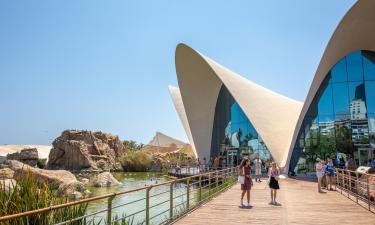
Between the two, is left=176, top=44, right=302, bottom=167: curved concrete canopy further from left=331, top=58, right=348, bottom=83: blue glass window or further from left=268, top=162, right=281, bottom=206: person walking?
left=268, top=162, right=281, bottom=206: person walking

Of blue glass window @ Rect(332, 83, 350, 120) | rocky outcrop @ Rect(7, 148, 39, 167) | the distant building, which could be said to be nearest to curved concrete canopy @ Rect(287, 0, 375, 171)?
the distant building

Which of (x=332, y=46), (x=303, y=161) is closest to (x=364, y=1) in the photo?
(x=332, y=46)

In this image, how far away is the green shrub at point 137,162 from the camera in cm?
4341

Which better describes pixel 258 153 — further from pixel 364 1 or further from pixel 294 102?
pixel 364 1

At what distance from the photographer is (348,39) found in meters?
19.3

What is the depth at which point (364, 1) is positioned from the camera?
15.5 metres

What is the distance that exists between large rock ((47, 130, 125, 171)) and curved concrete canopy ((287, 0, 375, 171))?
93.2 ft

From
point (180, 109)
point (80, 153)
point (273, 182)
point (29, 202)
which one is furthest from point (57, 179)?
point (80, 153)

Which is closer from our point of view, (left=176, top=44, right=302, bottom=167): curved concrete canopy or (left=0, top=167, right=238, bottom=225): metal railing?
(left=0, top=167, right=238, bottom=225): metal railing

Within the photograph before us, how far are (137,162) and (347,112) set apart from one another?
2772cm

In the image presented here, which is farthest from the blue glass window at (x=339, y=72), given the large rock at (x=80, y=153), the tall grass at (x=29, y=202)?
the large rock at (x=80, y=153)

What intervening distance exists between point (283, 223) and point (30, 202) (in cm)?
462

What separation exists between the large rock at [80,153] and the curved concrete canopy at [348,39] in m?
28.4

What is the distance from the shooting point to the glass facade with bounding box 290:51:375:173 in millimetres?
20406
